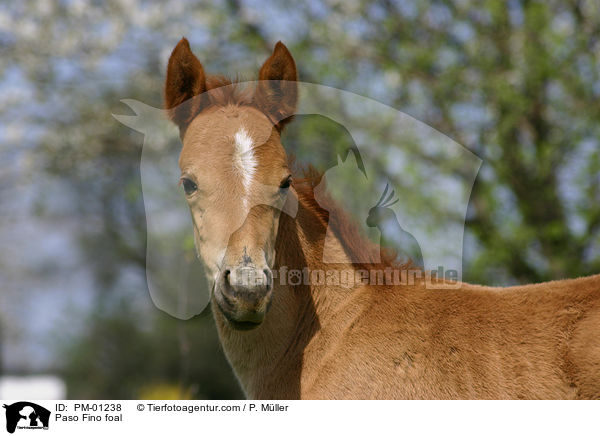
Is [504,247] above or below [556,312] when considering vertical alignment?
above

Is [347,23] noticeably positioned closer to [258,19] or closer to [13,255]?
[258,19]

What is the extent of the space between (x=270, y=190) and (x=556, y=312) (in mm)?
1672

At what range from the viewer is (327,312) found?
124 inches

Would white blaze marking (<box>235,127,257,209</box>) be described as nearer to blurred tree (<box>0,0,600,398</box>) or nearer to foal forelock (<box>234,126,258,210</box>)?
foal forelock (<box>234,126,258,210</box>)

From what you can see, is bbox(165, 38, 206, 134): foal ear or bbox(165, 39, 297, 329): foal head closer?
bbox(165, 39, 297, 329): foal head

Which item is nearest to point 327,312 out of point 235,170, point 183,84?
point 235,170

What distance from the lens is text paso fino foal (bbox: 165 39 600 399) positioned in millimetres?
2840

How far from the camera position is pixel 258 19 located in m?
10.5

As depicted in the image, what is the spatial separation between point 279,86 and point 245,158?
2.21 ft
